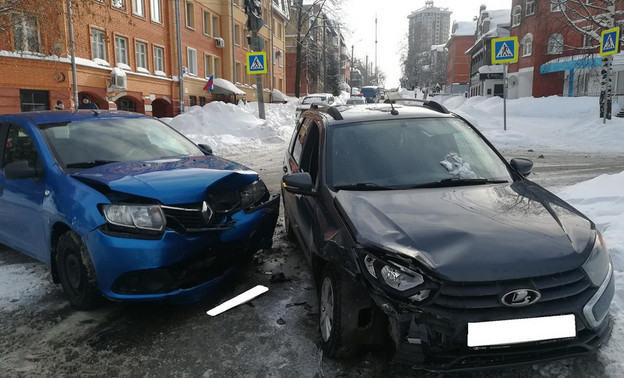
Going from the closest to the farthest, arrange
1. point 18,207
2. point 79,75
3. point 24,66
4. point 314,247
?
point 314,247, point 18,207, point 24,66, point 79,75

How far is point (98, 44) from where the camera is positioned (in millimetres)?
21938

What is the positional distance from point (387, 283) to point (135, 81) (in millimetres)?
24365

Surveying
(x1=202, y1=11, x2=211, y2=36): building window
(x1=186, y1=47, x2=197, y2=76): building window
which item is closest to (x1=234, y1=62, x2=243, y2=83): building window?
(x1=202, y1=11, x2=211, y2=36): building window

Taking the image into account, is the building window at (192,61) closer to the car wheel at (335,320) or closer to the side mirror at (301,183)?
the side mirror at (301,183)

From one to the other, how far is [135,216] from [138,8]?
25.1 m

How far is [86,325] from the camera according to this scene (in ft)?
11.0

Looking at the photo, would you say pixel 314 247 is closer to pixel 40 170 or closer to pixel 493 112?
A: pixel 40 170

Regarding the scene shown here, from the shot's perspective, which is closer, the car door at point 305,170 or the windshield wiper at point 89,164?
the car door at point 305,170

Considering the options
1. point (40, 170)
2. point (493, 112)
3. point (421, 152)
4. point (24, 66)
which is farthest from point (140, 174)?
point (493, 112)

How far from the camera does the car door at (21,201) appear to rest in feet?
12.6

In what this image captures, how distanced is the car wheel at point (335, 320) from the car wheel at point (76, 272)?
1739 millimetres

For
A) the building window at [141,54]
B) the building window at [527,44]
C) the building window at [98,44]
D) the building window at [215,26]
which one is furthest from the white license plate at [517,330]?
the building window at [527,44]

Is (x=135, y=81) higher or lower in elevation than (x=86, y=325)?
higher

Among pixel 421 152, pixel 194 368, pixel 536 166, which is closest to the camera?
pixel 194 368
